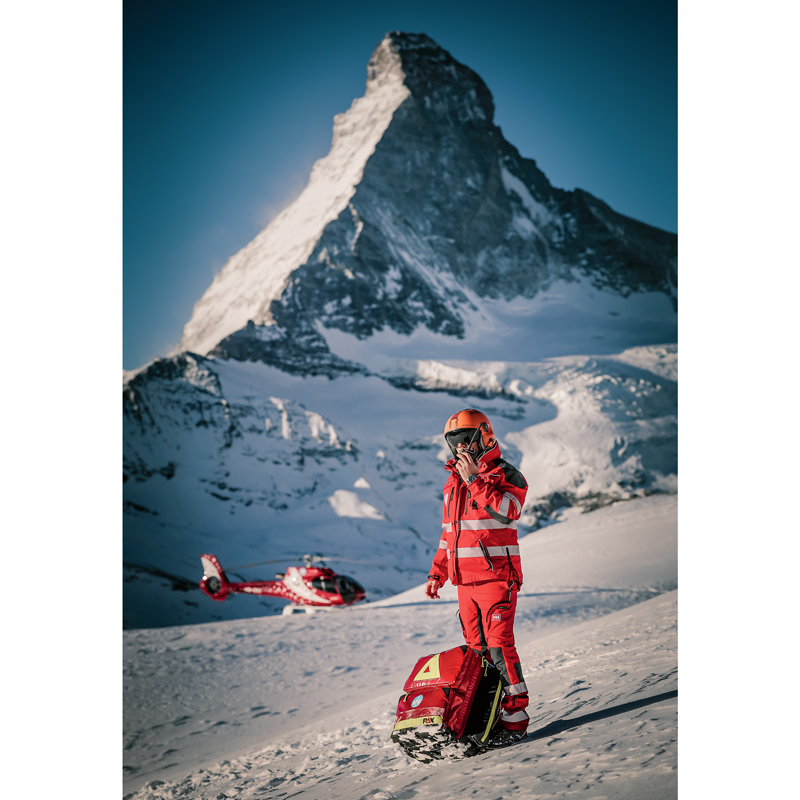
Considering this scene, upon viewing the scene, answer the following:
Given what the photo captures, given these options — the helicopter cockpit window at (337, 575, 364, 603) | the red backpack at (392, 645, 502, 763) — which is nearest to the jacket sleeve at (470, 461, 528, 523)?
the red backpack at (392, 645, 502, 763)

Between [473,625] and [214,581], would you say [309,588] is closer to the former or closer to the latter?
[214,581]

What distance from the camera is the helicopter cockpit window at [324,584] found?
6.96 metres

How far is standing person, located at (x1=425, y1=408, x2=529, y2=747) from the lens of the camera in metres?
2.14

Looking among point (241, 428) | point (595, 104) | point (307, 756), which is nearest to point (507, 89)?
point (595, 104)

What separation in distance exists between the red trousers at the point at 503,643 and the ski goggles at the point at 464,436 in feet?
1.88

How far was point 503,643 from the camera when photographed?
213 centimetres

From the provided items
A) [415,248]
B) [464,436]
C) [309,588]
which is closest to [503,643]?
[464,436]

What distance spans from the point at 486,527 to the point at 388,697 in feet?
5.86

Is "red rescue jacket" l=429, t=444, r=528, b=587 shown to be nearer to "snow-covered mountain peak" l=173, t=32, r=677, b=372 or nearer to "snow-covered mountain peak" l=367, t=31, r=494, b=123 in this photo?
"snow-covered mountain peak" l=367, t=31, r=494, b=123

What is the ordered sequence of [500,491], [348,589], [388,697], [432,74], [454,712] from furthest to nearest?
Answer: [432,74], [348,589], [388,697], [500,491], [454,712]

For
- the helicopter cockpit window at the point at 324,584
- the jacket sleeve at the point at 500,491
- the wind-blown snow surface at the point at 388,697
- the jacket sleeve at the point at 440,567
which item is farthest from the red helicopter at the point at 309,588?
the jacket sleeve at the point at 500,491

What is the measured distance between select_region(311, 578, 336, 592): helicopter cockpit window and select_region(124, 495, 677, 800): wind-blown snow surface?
1084 millimetres

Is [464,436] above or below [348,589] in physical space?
above

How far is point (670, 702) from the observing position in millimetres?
2215
